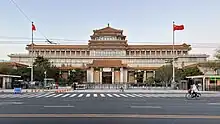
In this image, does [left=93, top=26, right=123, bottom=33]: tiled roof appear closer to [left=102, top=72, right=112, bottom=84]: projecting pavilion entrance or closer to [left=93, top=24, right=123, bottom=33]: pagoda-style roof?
[left=93, top=24, right=123, bottom=33]: pagoda-style roof

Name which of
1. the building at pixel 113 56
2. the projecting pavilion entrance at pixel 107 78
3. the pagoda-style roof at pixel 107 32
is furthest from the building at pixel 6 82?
the pagoda-style roof at pixel 107 32

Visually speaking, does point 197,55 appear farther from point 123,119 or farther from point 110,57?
point 123,119

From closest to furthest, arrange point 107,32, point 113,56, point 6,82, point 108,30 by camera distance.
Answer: point 6,82, point 113,56, point 107,32, point 108,30

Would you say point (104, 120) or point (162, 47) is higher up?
point (162, 47)

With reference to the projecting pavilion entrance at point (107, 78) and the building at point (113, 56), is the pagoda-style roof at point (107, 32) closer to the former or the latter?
the building at point (113, 56)

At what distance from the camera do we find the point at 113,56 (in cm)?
10475

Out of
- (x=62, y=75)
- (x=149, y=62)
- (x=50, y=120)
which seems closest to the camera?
(x=50, y=120)

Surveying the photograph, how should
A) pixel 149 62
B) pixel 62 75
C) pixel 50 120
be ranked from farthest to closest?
pixel 149 62 < pixel 62 75 < pixel 50 120

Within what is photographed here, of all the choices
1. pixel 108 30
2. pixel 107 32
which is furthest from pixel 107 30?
pixel 107 32

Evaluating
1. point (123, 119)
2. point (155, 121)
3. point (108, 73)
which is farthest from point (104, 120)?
point (108, 73)

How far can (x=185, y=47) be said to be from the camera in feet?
347

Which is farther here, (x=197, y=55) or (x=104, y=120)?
(x=197, y=55)

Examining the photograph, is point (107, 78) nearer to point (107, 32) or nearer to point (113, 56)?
point (113, 56)

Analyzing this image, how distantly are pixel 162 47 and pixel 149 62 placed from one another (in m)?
6.68
